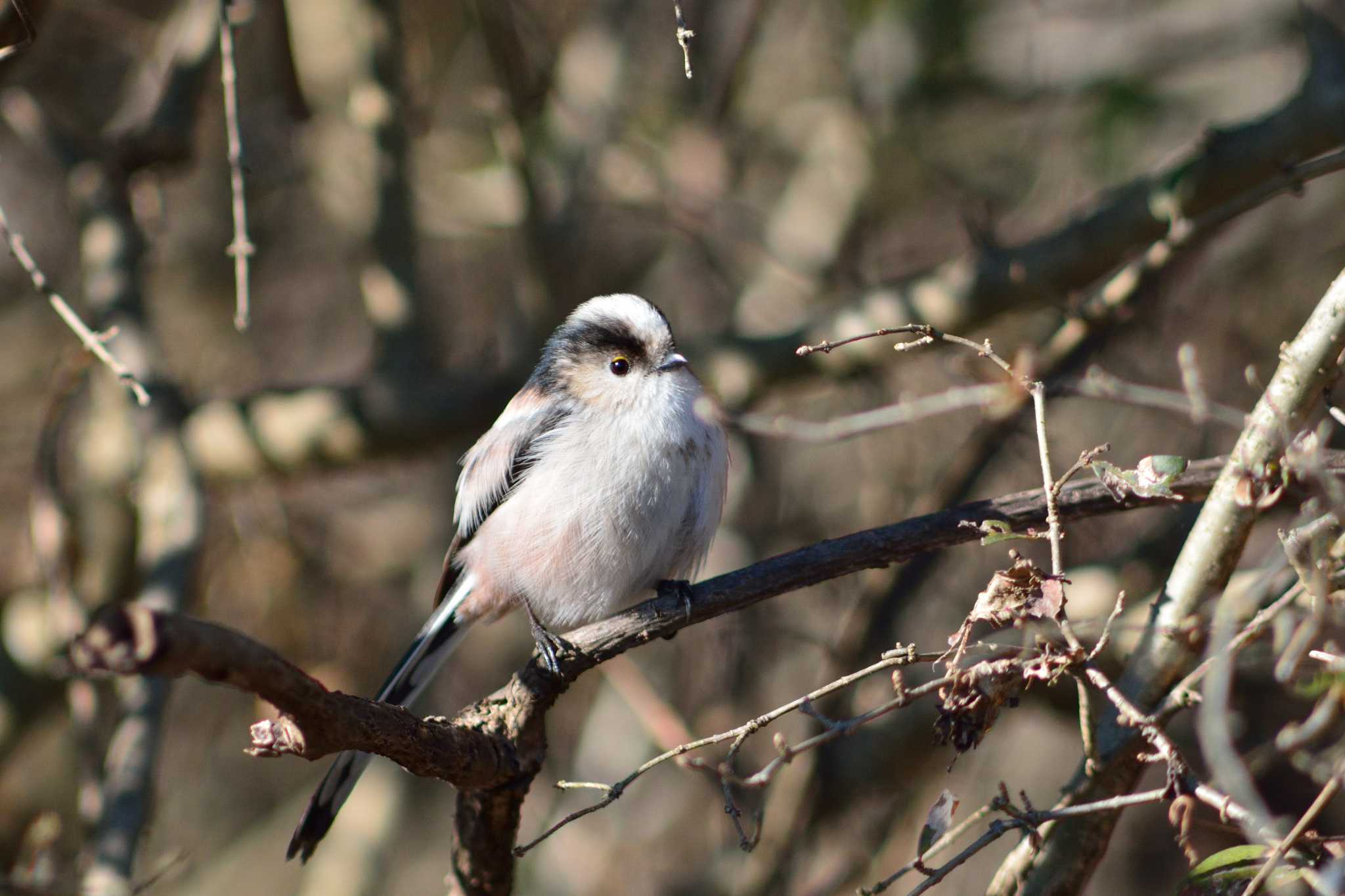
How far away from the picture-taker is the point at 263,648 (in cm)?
180

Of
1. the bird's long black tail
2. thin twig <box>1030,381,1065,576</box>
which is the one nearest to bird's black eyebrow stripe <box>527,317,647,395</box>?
the bird's long black tail

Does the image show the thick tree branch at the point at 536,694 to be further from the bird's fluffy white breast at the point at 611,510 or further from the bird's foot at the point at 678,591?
the bird's fluffy white breast at the point at 611,510

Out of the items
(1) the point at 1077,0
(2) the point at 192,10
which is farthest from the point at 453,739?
(1) the point at 1077,0

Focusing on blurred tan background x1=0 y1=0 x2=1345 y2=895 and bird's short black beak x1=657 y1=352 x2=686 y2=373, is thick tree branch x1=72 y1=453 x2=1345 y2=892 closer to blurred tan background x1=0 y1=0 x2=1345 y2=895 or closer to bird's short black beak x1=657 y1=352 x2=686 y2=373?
bird's short black beak x1=657 y1=352 x2=686 y2=373

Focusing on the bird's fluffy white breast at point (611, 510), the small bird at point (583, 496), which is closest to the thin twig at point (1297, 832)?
the small bird at point (583, 496)

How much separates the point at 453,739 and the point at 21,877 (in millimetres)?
1822

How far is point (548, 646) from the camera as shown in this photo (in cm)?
317

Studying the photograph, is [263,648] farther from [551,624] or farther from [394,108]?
[394,108]

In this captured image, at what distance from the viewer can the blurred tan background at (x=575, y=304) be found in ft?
15.6

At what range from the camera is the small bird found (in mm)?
3705

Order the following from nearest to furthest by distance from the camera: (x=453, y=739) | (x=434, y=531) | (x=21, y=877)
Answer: (x=453, y=739)
(x=21, y=877)
(x=434, y=531)

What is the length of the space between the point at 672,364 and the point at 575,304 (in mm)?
1951

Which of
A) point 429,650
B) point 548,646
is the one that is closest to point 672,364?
point 548,646

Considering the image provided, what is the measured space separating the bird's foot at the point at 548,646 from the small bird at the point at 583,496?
0.01 m
